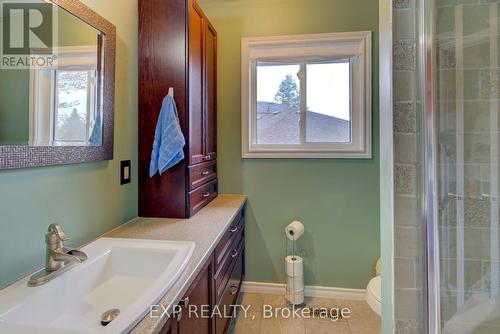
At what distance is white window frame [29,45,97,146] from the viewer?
936 millimetres

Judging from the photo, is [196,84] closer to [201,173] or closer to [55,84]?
[201,173]

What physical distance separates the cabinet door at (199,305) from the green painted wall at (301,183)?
110 cm

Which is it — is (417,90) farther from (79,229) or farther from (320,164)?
(79,229)

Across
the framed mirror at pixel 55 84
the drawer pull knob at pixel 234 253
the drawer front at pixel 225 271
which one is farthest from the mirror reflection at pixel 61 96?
the drawer pull knob at pixel 234 253

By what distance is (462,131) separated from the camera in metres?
1.07

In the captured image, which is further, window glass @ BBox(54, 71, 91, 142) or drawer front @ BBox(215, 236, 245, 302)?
drawer front @ BBox(215, 236, 245, 302)

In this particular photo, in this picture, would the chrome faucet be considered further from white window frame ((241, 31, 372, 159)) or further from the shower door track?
white window frame ((241, 31, 372, 159))

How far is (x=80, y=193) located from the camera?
118 cm

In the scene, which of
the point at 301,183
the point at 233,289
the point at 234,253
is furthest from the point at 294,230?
the point at 233,289

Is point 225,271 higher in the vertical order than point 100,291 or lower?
lower

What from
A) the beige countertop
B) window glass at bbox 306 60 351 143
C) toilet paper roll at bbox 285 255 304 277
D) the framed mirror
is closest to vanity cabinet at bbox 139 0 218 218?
the beige countertop

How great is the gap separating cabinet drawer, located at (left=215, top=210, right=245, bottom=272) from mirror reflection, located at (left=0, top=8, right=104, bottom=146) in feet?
2.75

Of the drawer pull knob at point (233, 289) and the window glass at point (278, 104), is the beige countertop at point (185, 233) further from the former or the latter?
the window glass at point (278, 104)

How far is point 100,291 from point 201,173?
3.26 feet
